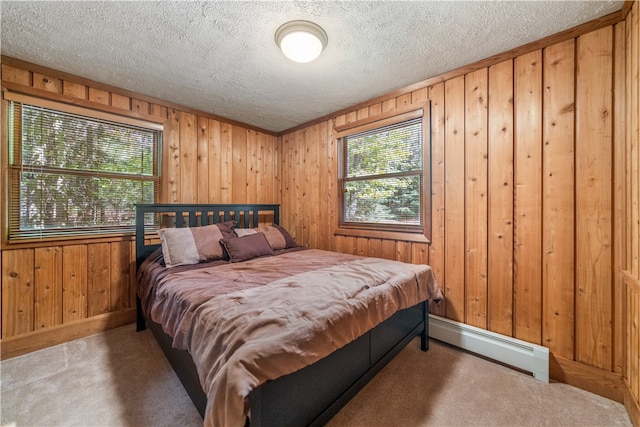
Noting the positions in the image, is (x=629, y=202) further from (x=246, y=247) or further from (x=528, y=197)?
(x=246, y=247)

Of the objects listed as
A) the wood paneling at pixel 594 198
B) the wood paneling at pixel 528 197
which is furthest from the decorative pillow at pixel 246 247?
the wood paneling at pixel 594 198

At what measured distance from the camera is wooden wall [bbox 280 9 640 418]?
1.62 metres

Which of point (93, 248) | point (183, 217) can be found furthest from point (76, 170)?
point (183, 217)

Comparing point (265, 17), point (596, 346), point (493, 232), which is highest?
point (265, 17)

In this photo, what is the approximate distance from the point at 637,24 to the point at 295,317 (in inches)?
94.2

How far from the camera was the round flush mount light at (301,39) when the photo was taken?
168cm

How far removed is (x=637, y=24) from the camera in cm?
140

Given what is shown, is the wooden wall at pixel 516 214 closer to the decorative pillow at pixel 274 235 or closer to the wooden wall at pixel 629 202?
the wooden wall at pixel 629 202

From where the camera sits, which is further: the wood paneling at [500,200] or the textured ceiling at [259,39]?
the wood paneling at [500,200]

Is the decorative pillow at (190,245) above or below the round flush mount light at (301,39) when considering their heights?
below

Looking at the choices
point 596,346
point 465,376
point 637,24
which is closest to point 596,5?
point 637,24

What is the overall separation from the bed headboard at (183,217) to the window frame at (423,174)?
3.67 ft

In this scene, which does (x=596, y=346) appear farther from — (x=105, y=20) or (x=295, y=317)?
(x=105, y=20)

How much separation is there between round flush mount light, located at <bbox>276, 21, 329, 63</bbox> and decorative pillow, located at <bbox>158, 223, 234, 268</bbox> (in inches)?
71.5
